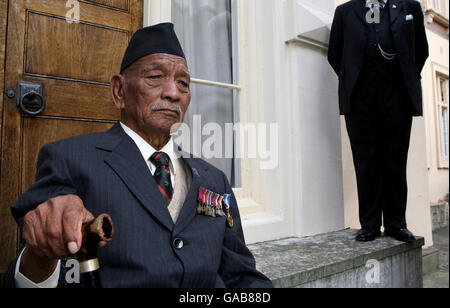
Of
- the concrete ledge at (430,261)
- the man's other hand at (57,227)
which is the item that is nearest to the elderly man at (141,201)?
the man's other hand at (57,227)

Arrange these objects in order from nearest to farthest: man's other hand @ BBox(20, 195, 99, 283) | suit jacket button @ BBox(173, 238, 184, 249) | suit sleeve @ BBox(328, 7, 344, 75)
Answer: man's other hand @ BBox(20, 195, 99, 283)
suit jacket button @ BBox(173, 238, 184, 249)
suit sleeve @ BBox(328, 7, 344, 75)

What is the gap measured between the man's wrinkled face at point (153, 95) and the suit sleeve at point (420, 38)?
7.44 ft

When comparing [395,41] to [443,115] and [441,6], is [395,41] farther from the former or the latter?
[443,115]

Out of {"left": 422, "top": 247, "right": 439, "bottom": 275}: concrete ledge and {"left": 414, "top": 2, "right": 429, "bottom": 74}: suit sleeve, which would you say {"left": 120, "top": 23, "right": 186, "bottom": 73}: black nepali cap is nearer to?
{"left": 414, "top": 2, "right": 429, "bottom": 74}: suit sleeve

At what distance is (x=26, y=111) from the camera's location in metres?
1.84

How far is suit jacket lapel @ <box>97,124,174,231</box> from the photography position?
3.69 ft

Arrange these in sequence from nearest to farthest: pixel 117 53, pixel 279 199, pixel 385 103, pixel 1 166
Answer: pixel 1 166
pixel 117 53
pixel 385 103
pixel 279 199

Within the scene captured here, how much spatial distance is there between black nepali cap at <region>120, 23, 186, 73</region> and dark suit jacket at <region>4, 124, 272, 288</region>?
1.07 feet

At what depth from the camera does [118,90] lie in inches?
55.7

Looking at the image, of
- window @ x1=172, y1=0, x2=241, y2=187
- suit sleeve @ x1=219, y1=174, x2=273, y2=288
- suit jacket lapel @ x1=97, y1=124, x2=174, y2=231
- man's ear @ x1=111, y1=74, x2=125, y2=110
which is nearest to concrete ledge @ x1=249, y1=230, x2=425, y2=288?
suit sleeve @ x1=219, y1=174, x2=273, y2=288

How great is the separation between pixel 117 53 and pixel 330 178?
2.01 meters

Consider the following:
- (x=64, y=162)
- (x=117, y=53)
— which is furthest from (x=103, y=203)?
(x=117, y=53)

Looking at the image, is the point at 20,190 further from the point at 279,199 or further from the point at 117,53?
the point at 279,199
